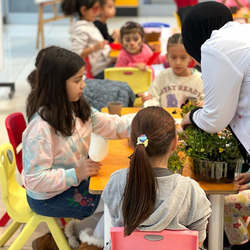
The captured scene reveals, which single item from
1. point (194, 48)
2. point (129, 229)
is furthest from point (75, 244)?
point (194, 48)

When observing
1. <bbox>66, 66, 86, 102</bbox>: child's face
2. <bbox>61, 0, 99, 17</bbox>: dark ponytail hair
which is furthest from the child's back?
<bbox>61, 0, 99, 17</bbox>: dark ponytail hair

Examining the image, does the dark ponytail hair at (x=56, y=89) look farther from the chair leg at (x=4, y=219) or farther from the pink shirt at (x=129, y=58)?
the pink shirt at (x=129, y=58)

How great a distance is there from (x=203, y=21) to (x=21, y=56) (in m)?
6.21

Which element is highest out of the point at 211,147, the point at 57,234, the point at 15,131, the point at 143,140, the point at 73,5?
the point at 73,5

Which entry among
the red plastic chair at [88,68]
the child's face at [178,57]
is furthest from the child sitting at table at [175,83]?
the red plastic chair at [88,68]

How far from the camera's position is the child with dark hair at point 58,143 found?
7.48ft

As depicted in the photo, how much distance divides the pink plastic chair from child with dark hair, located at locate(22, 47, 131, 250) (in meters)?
0.51

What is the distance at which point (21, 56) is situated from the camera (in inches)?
312

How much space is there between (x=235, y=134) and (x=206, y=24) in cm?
47

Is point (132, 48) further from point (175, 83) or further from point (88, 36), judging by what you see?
point (175, 83)

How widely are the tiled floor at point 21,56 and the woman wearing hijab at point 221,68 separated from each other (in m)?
1.41

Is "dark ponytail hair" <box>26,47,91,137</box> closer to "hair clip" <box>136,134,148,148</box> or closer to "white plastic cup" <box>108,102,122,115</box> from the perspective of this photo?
"white plastic cup" <box>108,102,122,115</box>

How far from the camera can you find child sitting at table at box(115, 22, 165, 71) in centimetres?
452

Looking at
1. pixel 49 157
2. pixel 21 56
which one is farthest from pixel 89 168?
pixel 21 56
